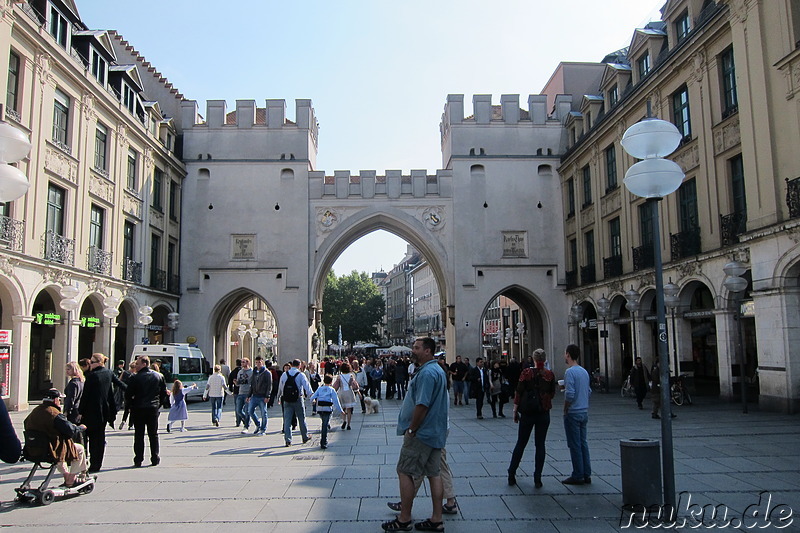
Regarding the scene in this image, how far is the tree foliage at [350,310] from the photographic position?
3282 inches

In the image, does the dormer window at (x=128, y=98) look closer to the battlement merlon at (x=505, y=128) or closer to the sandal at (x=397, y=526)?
the battlement merlon at (x=505, y=128)

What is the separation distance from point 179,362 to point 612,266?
56.4ft

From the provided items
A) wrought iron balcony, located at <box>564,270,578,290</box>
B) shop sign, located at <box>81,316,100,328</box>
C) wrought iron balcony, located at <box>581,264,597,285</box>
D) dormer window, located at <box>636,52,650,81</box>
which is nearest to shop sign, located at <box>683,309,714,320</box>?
wrought iron balcony, located at <box>581,264,597,285</box>

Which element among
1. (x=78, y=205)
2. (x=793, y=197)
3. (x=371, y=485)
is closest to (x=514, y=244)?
(x=793, y=197)

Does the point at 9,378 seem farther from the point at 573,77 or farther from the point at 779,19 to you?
the point at 573,77

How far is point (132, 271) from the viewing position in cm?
2598

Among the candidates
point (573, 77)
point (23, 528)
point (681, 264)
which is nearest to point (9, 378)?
point (23, 528)

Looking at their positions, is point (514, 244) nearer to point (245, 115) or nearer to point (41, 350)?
point (245, 115)

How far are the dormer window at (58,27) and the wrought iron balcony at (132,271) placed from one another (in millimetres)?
8498

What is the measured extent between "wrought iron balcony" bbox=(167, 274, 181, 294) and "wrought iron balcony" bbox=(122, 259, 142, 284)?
3.47 meters

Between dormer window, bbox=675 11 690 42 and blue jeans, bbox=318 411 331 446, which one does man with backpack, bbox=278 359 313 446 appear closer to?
blue jeans, bbox=318 411 331 446

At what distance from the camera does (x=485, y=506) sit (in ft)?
23.0

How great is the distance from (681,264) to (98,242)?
20.1 m

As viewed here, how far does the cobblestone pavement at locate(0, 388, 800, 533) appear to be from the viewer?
21.2ft
